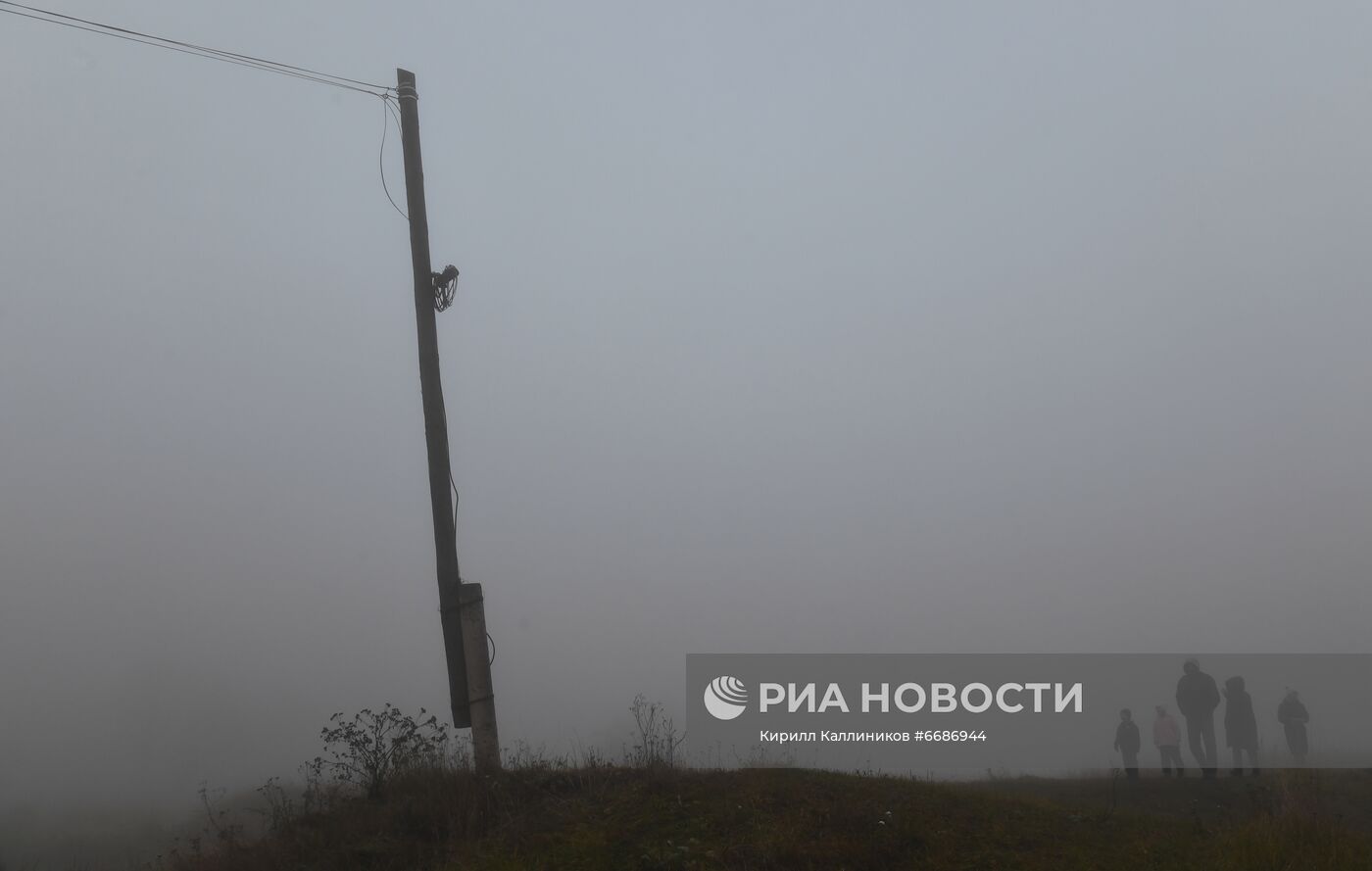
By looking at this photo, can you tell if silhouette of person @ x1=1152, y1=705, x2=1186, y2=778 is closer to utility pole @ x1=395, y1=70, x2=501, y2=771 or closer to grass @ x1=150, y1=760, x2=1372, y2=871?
grass @ x1=150, y1=760, x2=1372, y2=871

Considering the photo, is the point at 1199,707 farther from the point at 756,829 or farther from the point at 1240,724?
the point at 756,829

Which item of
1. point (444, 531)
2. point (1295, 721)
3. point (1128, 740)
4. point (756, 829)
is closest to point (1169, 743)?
point (1128, 740)

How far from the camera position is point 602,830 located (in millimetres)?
7254

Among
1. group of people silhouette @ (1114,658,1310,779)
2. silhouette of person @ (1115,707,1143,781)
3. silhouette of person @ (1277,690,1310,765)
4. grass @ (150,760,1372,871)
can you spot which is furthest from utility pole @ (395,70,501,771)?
silhouette of person @ (1277,690,1310,765)

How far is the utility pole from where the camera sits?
28.8 ft

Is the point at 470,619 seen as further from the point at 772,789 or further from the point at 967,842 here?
the point at 967,842

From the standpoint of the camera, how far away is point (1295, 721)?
13305 millimetres

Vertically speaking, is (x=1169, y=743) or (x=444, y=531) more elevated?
(x=444, y=531)

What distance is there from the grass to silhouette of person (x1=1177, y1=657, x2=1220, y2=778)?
153 inches

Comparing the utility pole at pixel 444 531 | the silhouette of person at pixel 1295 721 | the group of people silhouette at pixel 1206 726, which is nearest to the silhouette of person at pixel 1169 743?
the group of people silhouette at pixel 1206 726

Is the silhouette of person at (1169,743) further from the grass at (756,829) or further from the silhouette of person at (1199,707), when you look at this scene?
the grass at (756,829)

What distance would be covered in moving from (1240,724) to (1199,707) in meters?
0.52

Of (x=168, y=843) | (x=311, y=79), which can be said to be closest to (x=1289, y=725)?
(x=168, y=843)

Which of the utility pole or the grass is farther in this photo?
the utility pole
